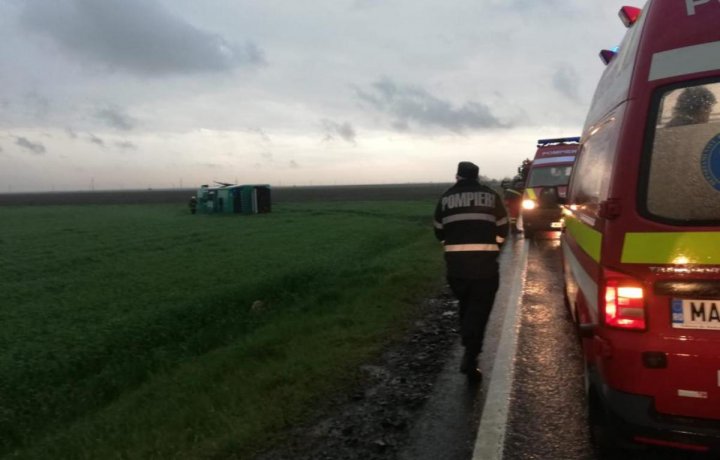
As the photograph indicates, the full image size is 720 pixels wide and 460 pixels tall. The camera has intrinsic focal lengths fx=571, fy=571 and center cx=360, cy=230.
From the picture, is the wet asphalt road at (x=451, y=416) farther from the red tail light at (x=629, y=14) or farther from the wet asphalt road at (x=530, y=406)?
the red tail light at (x=629, y=14)

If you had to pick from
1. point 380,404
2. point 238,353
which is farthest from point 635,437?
point 238,353

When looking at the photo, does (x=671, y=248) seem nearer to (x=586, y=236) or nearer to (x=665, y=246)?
(x=665, y=246)

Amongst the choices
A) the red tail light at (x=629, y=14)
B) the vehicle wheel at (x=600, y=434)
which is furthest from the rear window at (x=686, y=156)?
the red tail light at (x=629, y=14)

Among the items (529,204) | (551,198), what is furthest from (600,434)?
(529,204)

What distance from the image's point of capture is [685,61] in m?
2.83

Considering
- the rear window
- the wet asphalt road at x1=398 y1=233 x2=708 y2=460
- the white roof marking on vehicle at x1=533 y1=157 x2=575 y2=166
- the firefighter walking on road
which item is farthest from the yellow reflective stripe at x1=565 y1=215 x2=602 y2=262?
the white roof marking on vehicle at x1=533 y1=157 x2=575 y2=166

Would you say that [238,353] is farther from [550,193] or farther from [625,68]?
[625,68]

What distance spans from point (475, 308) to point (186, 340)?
451 centimetres

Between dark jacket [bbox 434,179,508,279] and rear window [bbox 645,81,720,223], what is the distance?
2.08m

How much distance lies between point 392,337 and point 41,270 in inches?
438

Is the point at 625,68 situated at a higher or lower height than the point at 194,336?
higher

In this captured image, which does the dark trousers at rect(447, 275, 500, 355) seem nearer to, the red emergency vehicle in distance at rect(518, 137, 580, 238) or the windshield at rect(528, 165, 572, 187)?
the red emergency vehicle in distance at rect(518, 137, 580, 238)

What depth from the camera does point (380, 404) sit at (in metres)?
4.31

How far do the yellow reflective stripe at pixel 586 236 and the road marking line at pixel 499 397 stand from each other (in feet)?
4.12
